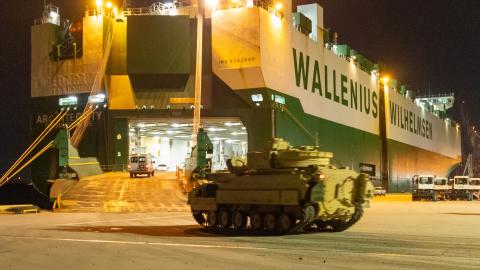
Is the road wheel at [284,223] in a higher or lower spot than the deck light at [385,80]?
lower

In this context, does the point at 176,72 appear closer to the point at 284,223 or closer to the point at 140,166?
the point at 140,166

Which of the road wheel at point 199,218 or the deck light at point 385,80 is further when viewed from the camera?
the deck light at point 385,80

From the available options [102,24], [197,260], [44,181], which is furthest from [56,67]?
[197,260]

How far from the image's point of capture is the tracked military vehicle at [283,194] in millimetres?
16188

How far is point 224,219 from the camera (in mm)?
18203

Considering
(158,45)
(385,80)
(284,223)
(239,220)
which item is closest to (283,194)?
(284,223)

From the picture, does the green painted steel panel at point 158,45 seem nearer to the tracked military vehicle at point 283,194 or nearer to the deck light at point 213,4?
the deck light at point 213,4

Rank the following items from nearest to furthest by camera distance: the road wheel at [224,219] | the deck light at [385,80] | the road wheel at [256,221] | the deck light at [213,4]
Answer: the road wheel at [256,221] < the road wheel at [224,219] < the deck light at [213,4] < the deck light at [385,80]

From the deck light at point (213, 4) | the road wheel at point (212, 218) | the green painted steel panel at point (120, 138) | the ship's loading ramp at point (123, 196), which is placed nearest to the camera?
the road wheel at point (212, 218)

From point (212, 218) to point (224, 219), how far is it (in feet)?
1.97

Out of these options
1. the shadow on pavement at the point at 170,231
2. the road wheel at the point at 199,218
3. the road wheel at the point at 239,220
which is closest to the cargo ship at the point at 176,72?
the road wheel at the point at 199,218

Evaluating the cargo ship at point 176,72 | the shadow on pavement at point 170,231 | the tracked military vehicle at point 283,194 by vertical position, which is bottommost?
the shadow on pavement at point 170,231

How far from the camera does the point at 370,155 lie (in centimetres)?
6538

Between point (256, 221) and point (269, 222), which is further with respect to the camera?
point (256, 221)
